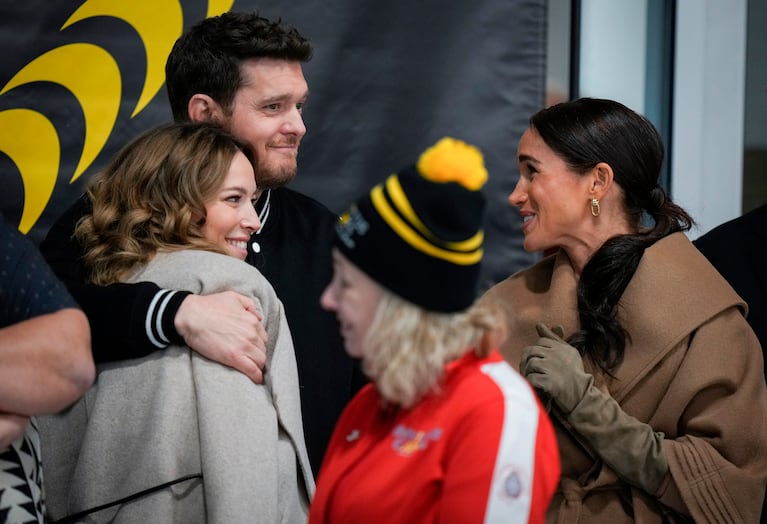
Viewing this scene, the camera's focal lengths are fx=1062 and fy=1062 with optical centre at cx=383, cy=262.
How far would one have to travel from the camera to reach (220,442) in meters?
1.71

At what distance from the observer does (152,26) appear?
279 centimetres

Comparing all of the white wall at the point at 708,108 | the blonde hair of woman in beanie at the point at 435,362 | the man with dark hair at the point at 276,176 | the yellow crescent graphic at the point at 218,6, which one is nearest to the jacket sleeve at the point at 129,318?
the man with dark hair at the point at 276,176

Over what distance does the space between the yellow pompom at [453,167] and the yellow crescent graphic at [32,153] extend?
175cm

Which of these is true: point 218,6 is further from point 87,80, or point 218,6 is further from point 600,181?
point 600,181

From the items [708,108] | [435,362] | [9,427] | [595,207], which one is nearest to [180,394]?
[9,427]

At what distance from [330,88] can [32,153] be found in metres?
0.80

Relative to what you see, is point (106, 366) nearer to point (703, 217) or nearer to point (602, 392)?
point (602, 392)

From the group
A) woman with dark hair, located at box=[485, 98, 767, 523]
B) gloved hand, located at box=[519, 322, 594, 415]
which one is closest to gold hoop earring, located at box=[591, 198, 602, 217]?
woman with dark hair, located at box=[485, 98, 767, 523]

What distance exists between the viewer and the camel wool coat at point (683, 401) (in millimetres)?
2016

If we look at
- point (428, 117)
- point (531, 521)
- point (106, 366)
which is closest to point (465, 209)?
point (531, 521)

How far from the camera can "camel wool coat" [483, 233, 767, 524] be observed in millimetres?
2016

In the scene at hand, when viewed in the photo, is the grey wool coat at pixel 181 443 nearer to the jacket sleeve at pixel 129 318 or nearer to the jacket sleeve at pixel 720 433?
the jacket sleeve at pixel 129 318

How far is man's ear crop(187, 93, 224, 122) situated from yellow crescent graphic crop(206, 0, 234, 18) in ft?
1.64

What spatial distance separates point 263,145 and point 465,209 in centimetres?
114
